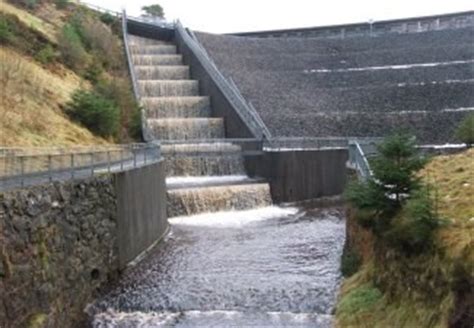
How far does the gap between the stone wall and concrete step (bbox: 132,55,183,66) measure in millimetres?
26956

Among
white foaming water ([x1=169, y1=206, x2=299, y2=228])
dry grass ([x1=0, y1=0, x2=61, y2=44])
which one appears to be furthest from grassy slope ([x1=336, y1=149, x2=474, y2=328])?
dry grass ([x1=0, y1=0, x2=61, y2=44])

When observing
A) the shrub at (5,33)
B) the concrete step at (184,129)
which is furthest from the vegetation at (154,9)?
the shrub at (5,33)

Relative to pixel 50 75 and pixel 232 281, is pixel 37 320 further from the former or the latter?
pixel 50 75

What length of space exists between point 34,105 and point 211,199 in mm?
7617

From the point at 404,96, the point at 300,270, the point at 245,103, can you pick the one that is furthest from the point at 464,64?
the point at 300,270

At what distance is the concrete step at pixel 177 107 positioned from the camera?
33694mm

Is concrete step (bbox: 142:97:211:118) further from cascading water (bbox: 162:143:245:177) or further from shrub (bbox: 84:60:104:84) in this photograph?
cascading water (bbox: 162:143:245:177)

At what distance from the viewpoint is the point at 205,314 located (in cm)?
1246

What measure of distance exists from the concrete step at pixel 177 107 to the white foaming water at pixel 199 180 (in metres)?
7.25

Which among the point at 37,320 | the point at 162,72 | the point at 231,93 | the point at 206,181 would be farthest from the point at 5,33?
the point at 37,320

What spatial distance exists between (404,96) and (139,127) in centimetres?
1585

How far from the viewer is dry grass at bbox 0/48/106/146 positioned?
70.4 feet

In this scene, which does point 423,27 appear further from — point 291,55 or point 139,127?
point 139,127

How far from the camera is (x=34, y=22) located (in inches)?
1300
